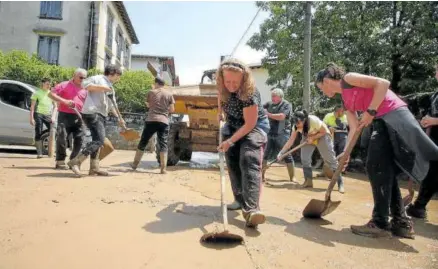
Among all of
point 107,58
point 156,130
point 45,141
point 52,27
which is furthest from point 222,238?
point 107,58

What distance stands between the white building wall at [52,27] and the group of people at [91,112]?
57.7 ft

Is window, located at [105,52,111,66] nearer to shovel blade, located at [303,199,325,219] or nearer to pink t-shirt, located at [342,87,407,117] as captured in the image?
shovel blade, located at [303,199,325,219]

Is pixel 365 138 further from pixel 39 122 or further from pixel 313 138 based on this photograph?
pixel 39 122

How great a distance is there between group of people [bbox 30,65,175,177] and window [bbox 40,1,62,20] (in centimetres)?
1899

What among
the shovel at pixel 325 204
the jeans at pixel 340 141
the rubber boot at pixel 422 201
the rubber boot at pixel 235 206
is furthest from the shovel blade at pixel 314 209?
the jeans at pixel 340 141

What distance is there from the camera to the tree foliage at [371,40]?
11016 mm

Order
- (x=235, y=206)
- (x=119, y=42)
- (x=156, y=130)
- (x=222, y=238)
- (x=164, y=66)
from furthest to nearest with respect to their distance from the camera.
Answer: (x=164, y=66)
(x=119, y=42)
(x=156, y=130)
(x=235, y=206)
(x=222, y=238)

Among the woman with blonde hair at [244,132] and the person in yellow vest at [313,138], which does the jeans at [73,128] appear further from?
the person in yellow vest at [313,138]

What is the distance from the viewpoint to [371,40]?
12.0m

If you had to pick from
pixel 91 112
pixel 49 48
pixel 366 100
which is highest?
pixel 49 48

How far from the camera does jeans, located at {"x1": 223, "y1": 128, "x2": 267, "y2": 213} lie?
2822 mm

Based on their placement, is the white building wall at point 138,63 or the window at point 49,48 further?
the white building wall at point 138,63

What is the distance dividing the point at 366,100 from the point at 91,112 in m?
3.45

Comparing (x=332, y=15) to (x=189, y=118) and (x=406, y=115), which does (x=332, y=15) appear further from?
(x=406, y=115)
